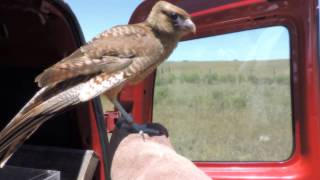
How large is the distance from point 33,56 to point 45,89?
0.68 meters

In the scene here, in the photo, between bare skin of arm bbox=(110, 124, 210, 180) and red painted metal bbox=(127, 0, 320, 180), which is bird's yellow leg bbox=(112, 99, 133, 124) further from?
red painted metal bbox=(127, 0, 320, 180)

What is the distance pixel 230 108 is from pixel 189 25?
517mm

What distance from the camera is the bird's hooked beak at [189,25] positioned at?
361cm

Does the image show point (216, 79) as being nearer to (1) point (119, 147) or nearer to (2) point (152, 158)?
(1) point (119, 147)

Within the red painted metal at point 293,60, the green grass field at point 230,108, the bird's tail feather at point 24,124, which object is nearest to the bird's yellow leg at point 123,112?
the green grass field at point 230,108

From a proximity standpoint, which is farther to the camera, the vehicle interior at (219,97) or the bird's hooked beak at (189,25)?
the bird's hooked beak at (189,25)

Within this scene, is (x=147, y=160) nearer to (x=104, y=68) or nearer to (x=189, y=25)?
(x=104, y=68)

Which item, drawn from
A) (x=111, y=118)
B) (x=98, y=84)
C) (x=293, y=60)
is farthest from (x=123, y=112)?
(x=293, y=60)

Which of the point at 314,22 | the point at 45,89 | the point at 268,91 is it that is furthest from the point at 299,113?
the point at 45,89

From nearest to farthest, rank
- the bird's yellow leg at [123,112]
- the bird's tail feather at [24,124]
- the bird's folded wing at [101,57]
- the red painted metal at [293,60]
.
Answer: the bird's tail feather at [24,124] → the bird's folded wing at [101,57] → the red painted metal at [293,60] → the bird's yellow leg at [123,112]

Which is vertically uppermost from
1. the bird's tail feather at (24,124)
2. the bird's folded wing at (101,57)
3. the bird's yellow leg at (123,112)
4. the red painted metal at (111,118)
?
the bird's folded wing at (101,57)

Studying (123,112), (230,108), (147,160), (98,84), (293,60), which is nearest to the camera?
(147,160)

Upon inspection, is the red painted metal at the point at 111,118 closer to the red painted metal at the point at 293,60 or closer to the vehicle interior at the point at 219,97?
the vehicle interior at the point at 219,97

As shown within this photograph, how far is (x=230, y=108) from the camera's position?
11.9 feet
